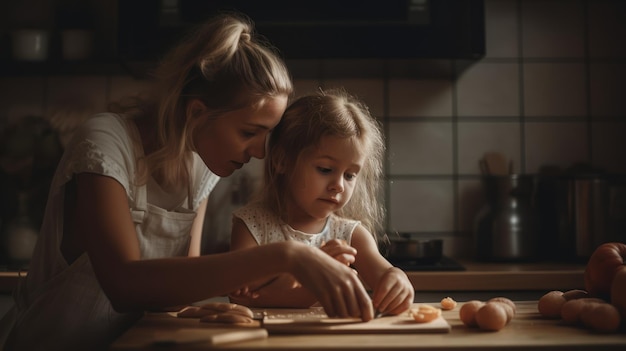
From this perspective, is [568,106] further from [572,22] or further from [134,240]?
[134,240]

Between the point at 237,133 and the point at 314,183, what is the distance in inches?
6.9

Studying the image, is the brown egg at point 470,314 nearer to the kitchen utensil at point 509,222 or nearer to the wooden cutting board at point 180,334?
the wooden cutting board at point 180,334

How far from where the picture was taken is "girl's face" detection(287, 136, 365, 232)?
126 centimetres

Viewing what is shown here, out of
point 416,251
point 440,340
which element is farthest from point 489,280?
point 440,340

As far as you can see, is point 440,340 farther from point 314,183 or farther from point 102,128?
point 102,128

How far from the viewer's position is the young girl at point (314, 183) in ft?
4.15

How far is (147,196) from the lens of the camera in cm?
124

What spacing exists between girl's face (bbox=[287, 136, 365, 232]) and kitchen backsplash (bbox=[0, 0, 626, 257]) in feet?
3.10

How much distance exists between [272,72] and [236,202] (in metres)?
0.95

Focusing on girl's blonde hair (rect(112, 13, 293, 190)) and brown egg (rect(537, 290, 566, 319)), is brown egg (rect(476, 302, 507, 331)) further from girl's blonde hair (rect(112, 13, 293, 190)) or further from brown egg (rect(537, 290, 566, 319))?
girl's blonde hair (rect(112, 13, 293, 190))

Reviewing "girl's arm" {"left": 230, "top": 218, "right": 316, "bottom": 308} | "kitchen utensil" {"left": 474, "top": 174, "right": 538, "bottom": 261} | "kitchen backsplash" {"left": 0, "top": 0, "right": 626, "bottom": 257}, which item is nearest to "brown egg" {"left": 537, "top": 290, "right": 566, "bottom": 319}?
"girl's arm" {"left": 230, "top": 218, "right": 316, "bottom": 308}

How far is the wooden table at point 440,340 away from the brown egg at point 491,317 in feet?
0.03

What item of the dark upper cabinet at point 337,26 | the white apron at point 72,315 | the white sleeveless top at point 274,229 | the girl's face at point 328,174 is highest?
the dark upper cabinet at point 337,26

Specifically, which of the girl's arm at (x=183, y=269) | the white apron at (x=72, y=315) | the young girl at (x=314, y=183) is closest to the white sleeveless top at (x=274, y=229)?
the young girl at (x=314, y=183)
